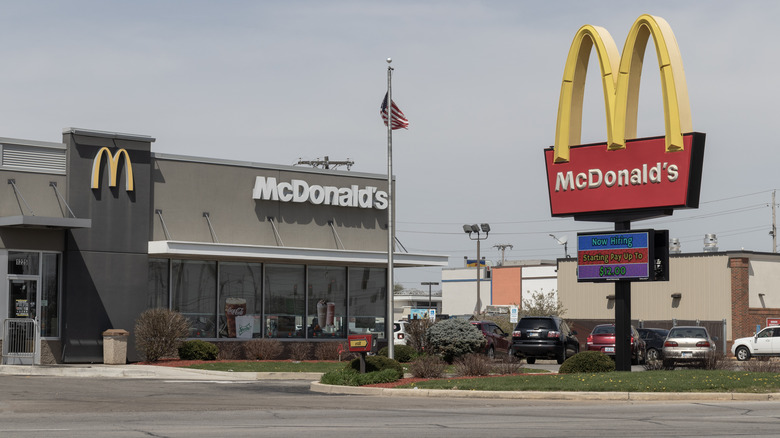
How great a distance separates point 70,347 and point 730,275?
122 ft

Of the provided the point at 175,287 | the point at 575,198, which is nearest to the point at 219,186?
the point at 175,287

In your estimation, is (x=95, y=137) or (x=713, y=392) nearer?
(x=713, y=392)

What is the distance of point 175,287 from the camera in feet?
112

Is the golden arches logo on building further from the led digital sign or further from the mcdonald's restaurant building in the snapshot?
the led digital sign

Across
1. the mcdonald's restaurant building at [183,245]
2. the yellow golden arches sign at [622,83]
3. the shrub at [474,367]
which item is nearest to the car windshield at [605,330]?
the mcdonald's restaurant building at [183,245]

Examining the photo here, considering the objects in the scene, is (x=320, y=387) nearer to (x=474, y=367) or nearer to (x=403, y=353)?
(x=474, y=367)

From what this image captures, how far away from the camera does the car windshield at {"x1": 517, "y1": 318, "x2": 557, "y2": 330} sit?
3575 cm

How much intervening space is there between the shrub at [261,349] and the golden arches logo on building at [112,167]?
651cm

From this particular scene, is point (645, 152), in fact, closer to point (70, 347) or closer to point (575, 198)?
point (575, 198)

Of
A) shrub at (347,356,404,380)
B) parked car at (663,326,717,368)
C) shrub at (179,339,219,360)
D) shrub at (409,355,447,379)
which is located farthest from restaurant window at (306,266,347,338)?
shrub at (409,355,447,379)

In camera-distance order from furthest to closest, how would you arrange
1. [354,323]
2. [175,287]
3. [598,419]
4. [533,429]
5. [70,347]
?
[354,323] → [175,287] → [70,347] → [598,419] → [533,429]

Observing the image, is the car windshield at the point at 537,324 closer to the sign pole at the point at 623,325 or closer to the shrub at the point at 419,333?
the shrub at the point at 419,333

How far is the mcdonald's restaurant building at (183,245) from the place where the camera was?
102 ft

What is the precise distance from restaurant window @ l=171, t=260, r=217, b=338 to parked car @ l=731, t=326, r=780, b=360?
22335mm
